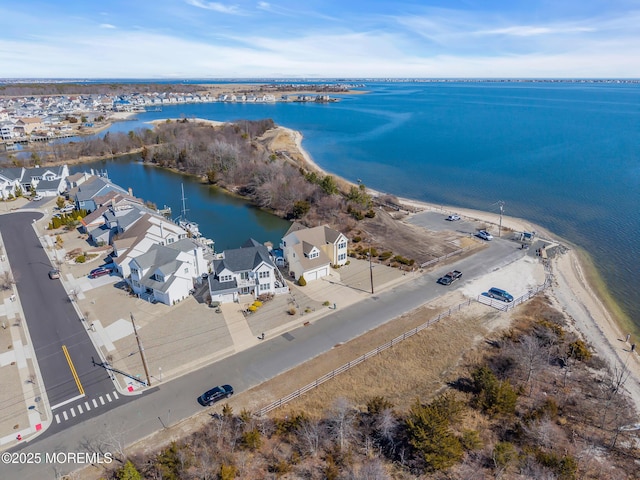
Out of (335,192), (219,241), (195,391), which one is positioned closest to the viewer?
(195,391)

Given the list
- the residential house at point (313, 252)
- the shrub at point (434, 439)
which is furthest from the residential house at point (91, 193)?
the shrub at point (434, 439)

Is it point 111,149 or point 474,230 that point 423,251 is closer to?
point 474,230

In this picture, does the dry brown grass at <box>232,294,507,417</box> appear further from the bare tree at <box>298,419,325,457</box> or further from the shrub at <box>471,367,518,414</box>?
the shrub at <box>471,367,518,414</box>

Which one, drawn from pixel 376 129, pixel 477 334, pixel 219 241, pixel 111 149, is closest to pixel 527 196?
pixel 477 334

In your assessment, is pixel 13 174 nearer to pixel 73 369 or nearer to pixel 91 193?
pixel 91 193

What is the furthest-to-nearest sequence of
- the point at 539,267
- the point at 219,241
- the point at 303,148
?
the point at 303,148 < the point at 219,241 < the point at 539,267

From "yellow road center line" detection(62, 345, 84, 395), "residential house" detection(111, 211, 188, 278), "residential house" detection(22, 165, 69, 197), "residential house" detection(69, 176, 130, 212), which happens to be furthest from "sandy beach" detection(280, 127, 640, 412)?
"residential house" detection(22, 165, 69, 197)

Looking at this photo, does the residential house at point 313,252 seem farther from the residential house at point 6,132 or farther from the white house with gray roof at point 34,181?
the residential house at point 6,132
